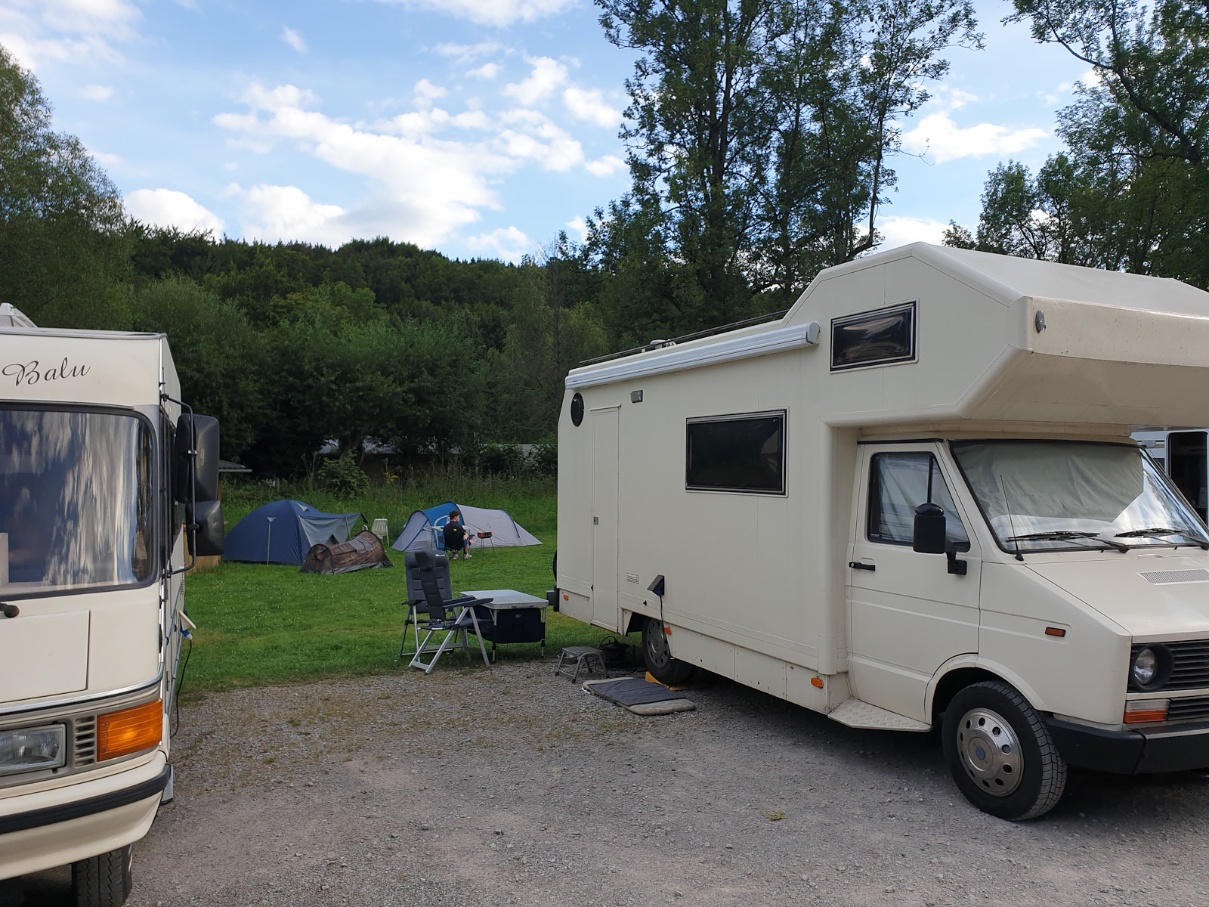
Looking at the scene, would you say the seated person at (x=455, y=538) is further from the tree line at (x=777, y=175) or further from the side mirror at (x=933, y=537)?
the side mirror at (x=933, y=537)

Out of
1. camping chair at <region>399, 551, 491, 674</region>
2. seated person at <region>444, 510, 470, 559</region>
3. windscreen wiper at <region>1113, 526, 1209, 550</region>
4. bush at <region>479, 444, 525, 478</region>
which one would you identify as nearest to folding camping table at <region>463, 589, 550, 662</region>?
camping chair at <region>399, 551, 491, 674</region>

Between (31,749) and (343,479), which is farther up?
(343,479)

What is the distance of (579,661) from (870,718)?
3.48 metres

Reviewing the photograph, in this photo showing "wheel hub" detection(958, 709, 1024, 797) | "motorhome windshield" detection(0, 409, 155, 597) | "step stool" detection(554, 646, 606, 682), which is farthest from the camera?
"step stool" detection(554, 646, 606, 682)

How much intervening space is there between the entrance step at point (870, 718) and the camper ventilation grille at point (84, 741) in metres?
4.09

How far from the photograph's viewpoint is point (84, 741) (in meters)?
3.54

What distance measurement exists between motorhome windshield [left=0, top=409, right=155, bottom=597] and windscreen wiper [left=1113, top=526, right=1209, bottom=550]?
5171 mm

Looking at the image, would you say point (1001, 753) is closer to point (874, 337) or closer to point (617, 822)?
point (617, 822)

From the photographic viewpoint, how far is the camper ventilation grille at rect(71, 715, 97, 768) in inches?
138

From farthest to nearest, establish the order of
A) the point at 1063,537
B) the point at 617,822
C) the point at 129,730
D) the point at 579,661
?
the point at 579,661
the point at 1063,537
the point at 617,822
the point at 129,730

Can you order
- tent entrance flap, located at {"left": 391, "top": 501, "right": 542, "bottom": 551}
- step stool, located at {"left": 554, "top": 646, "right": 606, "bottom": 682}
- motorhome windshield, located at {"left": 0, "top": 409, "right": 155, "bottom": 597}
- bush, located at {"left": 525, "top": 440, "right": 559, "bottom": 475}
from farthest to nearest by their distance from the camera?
bush, located at {"left": 525, "top": 440, "right": 559, "bottom": 475}, tent entrance flap, located at {"left": 391, "top": 501, "right": 542, "bottom": 551}, step stool, located at {"left": 554, "top": 646, "right": 606, "bottom": 682}, motorhome windshield, located at {"left": 0, "top": 409, "right": 155, "bottom": 597}

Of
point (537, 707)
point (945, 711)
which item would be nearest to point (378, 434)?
point (537, 707)

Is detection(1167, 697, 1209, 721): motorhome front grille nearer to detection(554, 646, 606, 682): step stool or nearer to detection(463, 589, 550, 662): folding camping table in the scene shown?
detection(554, 646, 606, 682): step stool

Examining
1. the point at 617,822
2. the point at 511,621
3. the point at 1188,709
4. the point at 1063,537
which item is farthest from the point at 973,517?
the point at 511,621
